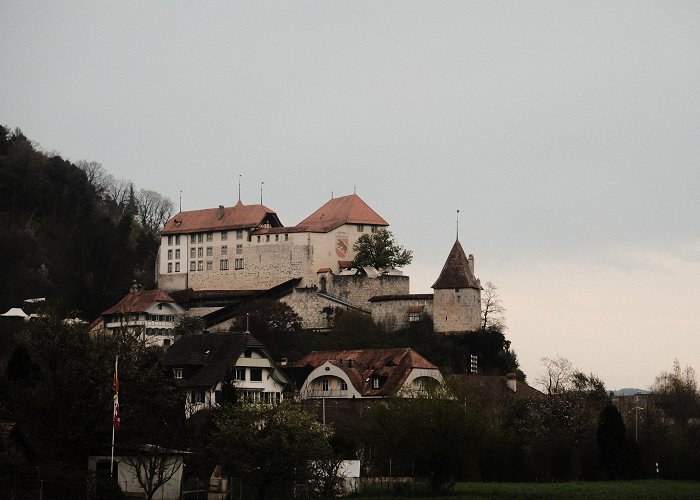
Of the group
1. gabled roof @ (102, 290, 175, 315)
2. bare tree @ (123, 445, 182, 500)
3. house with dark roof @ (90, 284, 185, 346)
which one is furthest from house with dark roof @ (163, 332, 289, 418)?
gabled roof @ (102, 290, 175, 315)

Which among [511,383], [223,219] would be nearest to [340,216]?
[223,219]

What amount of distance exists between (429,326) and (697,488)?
5011 centimetres

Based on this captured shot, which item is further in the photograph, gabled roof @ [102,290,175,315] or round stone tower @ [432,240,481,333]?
gabled roof @ [102,290,175,315]

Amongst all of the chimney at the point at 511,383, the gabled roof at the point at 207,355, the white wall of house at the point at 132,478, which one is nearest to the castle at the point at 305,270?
the chimney at the point at 511,383

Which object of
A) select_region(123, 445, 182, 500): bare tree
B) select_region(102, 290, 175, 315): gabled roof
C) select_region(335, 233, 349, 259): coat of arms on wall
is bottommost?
select_region(123, 445, 182, 500): bare tree

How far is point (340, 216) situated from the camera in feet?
393

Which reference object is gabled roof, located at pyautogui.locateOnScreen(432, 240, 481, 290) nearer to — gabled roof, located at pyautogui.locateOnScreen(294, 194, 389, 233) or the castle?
the castle

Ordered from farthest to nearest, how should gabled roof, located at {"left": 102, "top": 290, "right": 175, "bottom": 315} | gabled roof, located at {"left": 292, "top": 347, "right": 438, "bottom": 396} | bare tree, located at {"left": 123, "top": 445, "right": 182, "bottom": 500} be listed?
gabled roof, located at {"left": 102, "top": 290, "right": 175, "bottom": 315} < gabled roof, located at {"left": 292, "top": 347, "right": 438, "bottom": 396} < bare tree, located at {"left": 123, "top": 445, "right": 182, "bottom": 500}

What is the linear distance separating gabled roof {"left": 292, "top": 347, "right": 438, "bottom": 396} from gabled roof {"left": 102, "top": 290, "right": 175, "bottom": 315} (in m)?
27.2

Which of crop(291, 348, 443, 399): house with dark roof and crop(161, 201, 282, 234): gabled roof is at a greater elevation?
crop(161, 201, 282, 234): gabled roof

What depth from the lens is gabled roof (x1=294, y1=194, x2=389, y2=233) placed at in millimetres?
117562

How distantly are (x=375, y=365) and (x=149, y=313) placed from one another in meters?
32.6

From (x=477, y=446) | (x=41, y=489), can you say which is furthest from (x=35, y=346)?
(x=477, y=446)

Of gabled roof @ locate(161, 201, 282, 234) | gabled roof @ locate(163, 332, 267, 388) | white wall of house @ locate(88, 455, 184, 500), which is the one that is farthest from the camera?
gabled roof @ locate(161, 201, 282, 234)
